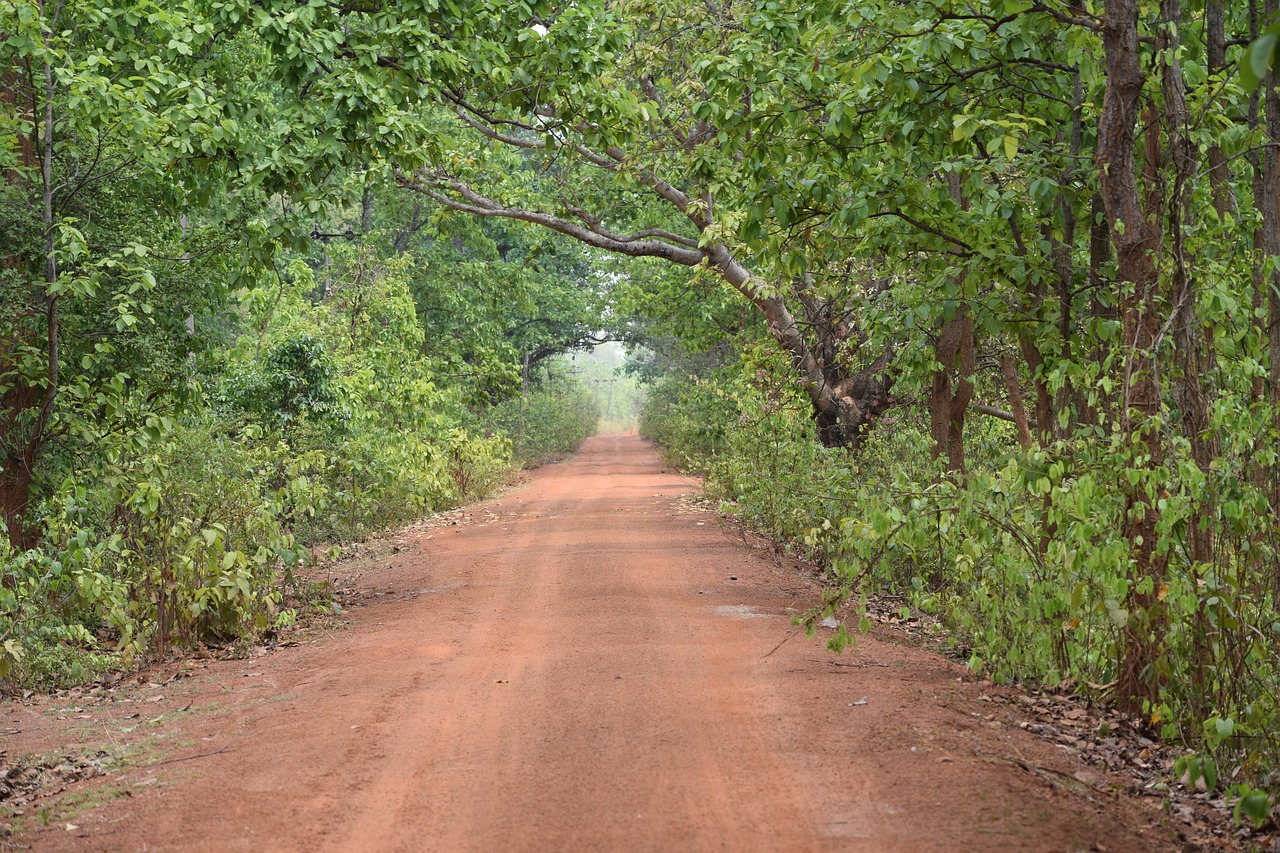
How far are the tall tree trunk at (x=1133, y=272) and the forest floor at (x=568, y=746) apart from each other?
0.77m

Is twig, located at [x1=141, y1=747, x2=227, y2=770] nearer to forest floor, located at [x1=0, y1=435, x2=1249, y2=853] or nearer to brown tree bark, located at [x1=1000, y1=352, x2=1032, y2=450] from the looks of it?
forest floor, located at [x1=0, y1=435, x2=1249, y2=853]

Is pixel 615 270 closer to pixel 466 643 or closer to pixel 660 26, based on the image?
pixel 660 26

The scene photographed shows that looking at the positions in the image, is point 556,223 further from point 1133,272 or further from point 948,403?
point 1133,272

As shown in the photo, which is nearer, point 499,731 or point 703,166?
point 499,731

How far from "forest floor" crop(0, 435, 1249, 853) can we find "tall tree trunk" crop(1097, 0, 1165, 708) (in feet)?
2.51

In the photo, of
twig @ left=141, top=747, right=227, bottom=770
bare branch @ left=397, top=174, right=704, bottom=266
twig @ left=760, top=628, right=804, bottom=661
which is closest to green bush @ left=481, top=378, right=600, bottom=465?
bare branch @ left=397, top=174, right=704, bottom=266

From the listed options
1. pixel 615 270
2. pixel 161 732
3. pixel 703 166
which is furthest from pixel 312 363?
pixel 615 270

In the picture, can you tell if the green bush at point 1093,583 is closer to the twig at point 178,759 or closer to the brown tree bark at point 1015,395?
the brown tree bark at point 1015,395

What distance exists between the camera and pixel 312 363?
1490 cm

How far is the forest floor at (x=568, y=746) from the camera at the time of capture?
464cm

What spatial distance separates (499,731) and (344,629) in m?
3.92

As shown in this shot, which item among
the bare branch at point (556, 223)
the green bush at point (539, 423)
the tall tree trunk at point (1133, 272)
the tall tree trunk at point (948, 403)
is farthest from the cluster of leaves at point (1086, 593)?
the green bush at point (539, 423)

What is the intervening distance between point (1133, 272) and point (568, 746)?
381 cm

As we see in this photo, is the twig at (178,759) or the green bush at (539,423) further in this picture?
the green bush at (539,423)
